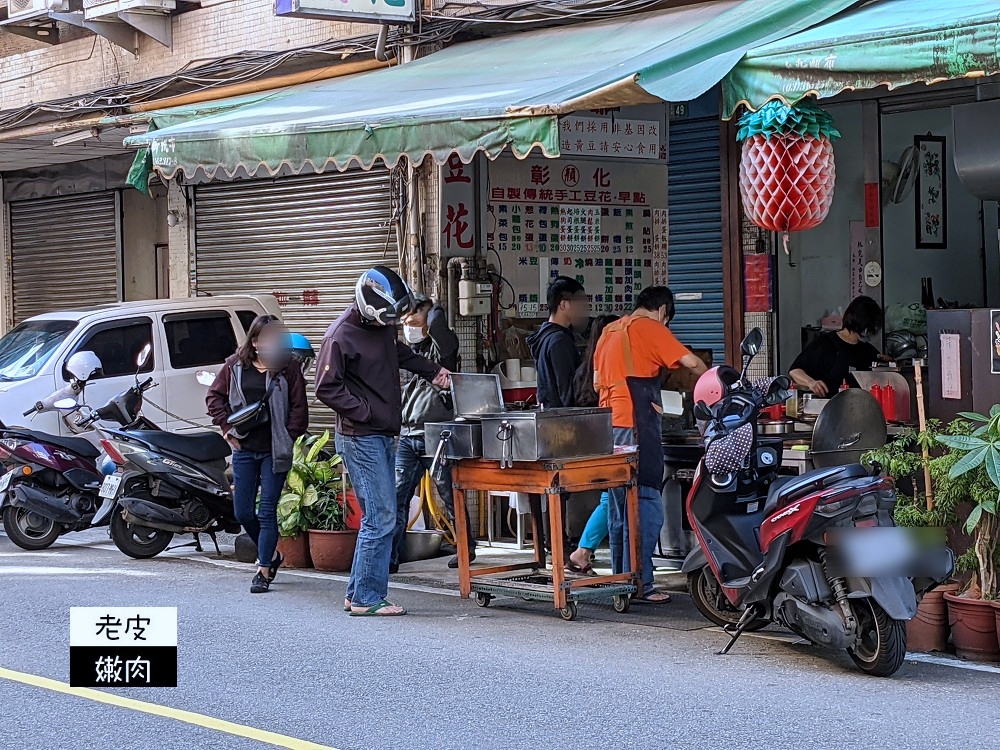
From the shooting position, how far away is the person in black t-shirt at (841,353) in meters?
10.7

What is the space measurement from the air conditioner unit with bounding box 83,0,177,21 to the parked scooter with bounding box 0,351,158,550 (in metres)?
5.00

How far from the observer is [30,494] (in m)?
11.6

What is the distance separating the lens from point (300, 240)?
47.9 ft

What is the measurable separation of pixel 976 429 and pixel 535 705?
112 inches

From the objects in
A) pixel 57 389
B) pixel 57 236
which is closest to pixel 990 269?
pixel 57 389

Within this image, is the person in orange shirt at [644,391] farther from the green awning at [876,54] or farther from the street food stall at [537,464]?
the green awning at [876,54]

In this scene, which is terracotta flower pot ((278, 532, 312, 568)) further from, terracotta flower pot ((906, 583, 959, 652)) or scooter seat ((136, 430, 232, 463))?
terracotta flower pot ((906, 583, 959, 652))

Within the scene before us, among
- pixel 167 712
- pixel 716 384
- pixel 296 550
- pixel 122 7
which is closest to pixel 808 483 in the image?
pixel 716 384

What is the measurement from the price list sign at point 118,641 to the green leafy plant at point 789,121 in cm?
448

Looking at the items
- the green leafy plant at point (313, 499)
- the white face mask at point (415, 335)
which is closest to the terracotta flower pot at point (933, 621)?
the white face mask at point (415, 335)

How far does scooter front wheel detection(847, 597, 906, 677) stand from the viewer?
22.6 feet

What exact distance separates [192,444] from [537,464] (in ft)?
12.7

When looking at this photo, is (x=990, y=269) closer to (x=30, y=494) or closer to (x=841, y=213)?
(x=841, y=213)

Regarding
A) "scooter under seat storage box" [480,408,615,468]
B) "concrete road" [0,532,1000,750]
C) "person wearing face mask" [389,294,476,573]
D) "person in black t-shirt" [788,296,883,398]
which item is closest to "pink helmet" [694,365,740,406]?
"scooter under seat storage box" [480,408,615,468]
